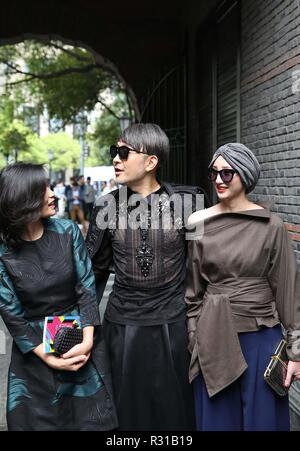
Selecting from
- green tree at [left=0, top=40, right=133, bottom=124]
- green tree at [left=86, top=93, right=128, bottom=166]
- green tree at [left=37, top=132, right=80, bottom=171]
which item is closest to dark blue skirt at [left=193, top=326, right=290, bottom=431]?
green tree at [left=0, top=40, right=133, bottom=124]

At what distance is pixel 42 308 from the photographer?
2.93 meters

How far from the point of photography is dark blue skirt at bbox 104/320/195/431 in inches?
122

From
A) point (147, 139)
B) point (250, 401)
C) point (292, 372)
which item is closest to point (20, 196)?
point (147, 139)

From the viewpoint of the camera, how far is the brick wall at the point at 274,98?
17.6 feet

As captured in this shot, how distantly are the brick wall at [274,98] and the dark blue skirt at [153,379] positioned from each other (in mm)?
2452

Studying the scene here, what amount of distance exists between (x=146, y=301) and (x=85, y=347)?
0.39m

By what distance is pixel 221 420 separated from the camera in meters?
2.90

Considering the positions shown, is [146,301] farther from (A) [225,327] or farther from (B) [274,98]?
(B) [274,98]

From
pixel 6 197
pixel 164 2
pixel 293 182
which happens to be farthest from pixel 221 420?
pixel 164 2

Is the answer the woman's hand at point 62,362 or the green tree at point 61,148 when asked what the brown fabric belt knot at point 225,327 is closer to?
the woman's hand at point 62,362

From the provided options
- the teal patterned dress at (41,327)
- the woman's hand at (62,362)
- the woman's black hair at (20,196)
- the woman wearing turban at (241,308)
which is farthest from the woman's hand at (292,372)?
the woman's black hair at (20,196)

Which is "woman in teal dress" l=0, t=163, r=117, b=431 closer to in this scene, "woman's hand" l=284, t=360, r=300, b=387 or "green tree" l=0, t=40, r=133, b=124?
"woman's hand" l=284, t=360, r=300, b=387

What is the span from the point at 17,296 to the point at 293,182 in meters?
3.21
